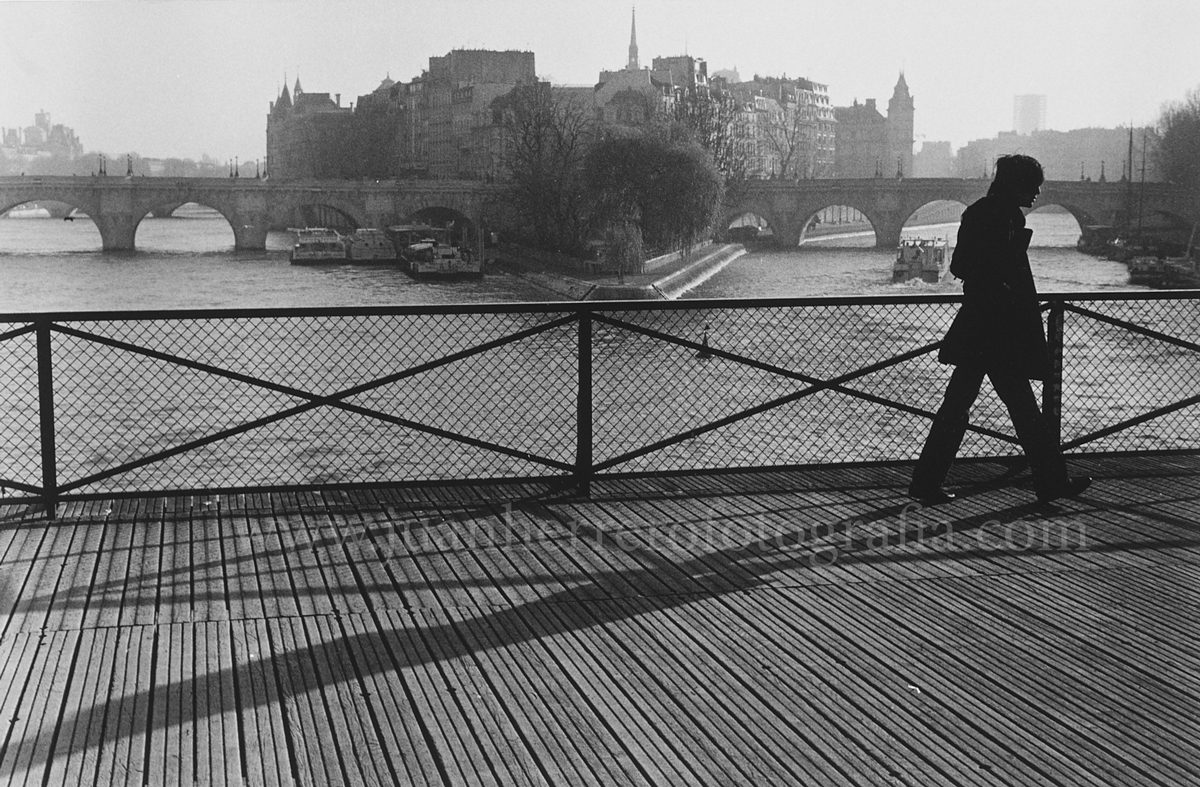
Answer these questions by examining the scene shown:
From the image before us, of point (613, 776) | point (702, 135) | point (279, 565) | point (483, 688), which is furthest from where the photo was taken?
point (702, 135)

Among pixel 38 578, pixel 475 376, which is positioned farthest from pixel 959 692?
pixel 475 376

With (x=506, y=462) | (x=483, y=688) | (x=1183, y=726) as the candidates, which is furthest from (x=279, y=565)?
(x=506, y=462)

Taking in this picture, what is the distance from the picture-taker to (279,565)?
4652mm

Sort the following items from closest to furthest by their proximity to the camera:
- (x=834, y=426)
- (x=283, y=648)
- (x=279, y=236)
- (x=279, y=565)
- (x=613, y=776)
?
(x=613, y=776) → (x=283, y=648) → (x=279, y=565) → (x=834, y=426) → (x=279, y=236)

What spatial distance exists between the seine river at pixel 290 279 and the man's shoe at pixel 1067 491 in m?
30.6

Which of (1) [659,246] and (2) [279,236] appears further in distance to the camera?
(2) [279,236]

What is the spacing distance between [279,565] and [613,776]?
188 cm

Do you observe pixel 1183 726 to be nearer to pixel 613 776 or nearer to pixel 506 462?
pixel 613 776

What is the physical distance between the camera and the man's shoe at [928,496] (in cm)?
554

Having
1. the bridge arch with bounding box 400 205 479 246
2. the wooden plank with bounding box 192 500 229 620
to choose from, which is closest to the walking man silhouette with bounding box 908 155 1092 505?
the wooden plank with bounding box 192 500 229 620

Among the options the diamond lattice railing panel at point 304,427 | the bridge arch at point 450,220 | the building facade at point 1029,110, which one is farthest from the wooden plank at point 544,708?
the building facade at point 1029,110

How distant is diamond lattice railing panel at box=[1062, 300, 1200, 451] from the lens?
17844 mm

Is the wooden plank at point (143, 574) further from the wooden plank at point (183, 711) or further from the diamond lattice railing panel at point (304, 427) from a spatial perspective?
the diamond lattice railing panel at point (304, 427)

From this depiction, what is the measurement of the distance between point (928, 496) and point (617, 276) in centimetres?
3734
